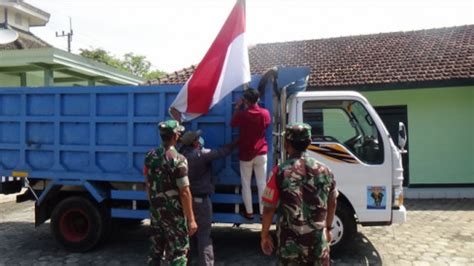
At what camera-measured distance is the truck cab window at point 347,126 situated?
5.49m

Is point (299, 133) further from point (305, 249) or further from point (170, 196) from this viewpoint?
point (170, 196)

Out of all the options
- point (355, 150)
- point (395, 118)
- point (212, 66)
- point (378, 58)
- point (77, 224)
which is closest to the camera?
point (212, 66)

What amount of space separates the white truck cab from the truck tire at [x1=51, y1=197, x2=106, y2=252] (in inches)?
116

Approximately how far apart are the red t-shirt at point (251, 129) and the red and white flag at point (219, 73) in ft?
1.32

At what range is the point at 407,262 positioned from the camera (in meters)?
5.53

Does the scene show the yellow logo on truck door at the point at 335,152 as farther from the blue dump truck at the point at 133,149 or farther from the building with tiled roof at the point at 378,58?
the building with tiled roof at the point at 378,58

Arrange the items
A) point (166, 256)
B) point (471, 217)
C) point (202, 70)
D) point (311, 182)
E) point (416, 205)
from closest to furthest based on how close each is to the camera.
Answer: point (311, 182) → point (166, 256) → point (202, 70) → point (471, 217) → point (416, 205)

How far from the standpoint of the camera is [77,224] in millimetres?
6172

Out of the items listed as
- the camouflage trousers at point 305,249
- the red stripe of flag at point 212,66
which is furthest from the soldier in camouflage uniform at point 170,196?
the red stripe of flag at point 212,66

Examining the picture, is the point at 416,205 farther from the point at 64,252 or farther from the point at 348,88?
the point at 64,252

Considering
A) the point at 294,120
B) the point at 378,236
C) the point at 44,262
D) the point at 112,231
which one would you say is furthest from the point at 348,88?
the point at 44,262

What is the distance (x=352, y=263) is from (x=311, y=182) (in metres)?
2.83

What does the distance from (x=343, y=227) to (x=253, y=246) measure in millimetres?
1491

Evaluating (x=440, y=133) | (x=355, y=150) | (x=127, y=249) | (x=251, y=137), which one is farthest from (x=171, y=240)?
(x=440, y=133)
